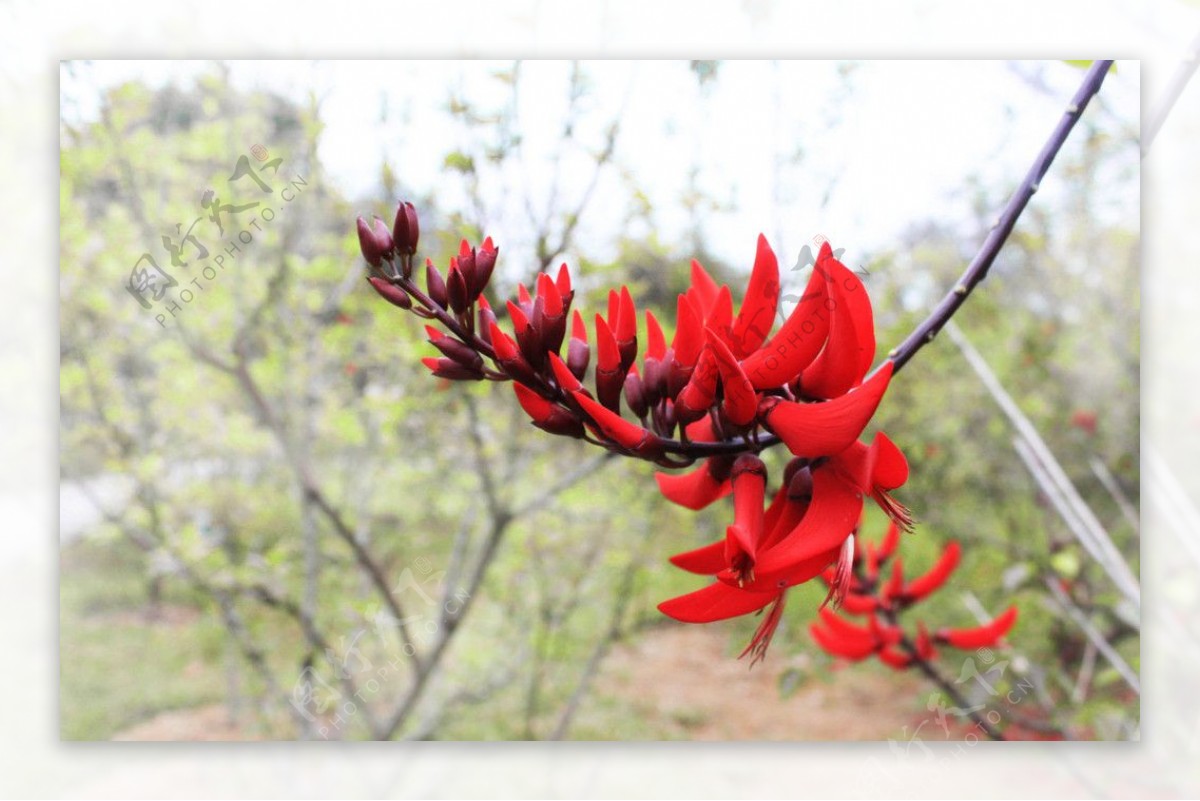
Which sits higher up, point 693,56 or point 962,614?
point 693,56

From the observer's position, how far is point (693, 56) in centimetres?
135

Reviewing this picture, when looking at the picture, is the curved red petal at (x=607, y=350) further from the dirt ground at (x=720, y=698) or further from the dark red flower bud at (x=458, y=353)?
the dirt ground at (x=720, y=698)

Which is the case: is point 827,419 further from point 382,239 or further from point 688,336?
point 382,239

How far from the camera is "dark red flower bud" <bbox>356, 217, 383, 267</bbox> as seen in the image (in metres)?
0.36

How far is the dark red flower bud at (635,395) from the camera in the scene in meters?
0.38

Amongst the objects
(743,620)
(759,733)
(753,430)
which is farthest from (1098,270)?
(753,430)

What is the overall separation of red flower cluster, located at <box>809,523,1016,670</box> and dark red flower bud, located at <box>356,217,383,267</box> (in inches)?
24.2

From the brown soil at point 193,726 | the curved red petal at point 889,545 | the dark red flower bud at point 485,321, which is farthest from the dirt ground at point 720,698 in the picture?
the dark red flower bud at point 485,321

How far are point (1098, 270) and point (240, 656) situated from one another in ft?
6.71

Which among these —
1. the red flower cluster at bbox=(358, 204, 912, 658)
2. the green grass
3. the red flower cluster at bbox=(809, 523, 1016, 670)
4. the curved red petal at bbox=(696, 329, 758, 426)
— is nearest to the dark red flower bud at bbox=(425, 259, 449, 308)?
the red flower cluster at bbox=(358, 204, 912, 658)

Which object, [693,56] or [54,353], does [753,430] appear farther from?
[54,353]

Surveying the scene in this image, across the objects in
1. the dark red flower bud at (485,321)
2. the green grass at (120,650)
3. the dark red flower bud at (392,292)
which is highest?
the dark red flower bud at (392,292)

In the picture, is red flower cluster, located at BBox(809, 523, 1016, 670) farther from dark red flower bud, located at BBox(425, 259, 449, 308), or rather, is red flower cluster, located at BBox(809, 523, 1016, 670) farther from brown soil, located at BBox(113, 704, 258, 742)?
brown soil, located at BBox(113, 704, 258, 742)

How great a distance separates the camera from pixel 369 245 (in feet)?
1.19
